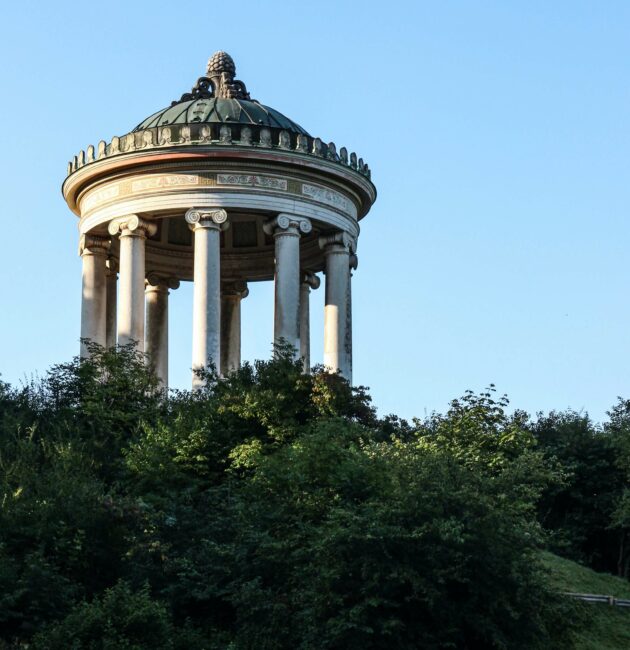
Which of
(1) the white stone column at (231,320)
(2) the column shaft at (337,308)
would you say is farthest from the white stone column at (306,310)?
(2) the column shaft at (337,308)

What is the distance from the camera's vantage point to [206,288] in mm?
52938

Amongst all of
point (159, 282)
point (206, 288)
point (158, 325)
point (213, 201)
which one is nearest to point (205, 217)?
point (213, 201)

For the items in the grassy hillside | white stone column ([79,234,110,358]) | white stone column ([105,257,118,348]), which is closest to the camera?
the grassy hillside

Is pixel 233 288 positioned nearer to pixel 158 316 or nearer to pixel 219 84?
pixel 158 316

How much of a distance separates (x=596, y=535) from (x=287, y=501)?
63.0 feet

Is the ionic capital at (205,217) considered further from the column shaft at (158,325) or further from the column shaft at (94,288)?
the column shaft at (158,325)

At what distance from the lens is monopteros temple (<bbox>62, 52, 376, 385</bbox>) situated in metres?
53.2

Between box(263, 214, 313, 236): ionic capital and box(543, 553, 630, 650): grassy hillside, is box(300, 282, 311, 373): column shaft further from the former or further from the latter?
box(543, 553, 630, 650): grassy hillside

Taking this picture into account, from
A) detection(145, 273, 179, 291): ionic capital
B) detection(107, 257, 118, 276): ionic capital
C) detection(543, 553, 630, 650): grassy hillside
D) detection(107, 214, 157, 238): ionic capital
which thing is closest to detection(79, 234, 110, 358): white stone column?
detection(107, 257, 118, 276): ionic capital

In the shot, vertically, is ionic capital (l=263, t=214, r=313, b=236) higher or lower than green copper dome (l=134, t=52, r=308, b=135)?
lower

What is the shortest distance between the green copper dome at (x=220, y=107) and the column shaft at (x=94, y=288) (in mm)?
4891

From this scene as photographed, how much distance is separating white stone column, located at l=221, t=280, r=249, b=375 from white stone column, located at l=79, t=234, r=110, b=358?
786 cm

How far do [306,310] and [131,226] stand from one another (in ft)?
34.0

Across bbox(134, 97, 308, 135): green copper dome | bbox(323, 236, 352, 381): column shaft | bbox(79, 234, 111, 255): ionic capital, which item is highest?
bbox(134, 97, 308, 135): green copper dome
